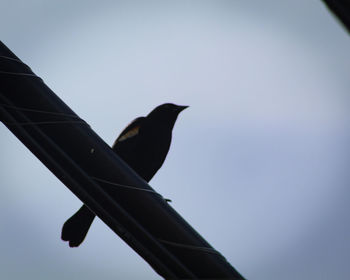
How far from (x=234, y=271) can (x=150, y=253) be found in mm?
359

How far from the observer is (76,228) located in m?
4.07

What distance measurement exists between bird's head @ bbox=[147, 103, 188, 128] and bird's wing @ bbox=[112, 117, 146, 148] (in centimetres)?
13

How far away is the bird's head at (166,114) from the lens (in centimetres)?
520

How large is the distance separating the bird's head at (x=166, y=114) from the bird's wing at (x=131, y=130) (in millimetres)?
135

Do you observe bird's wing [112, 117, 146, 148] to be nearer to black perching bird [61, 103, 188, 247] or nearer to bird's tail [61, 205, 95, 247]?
black perching bird [61, 103, 188, 247]

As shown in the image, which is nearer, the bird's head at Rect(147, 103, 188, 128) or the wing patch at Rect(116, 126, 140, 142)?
the wing patch at Rect(116, 126, 140, 142)

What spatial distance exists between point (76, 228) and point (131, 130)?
1432 mm

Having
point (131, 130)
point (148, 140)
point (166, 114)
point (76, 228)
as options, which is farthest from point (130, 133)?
point (76, 228)

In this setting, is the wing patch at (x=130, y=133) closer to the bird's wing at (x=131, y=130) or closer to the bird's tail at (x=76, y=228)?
the bird's wing at (x=131, y=130)

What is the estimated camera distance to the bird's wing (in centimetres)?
508

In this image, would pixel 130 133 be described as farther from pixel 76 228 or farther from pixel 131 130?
pixel 76 228

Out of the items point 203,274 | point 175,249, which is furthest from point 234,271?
point 175,249

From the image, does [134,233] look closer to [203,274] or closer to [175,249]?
[175,249]

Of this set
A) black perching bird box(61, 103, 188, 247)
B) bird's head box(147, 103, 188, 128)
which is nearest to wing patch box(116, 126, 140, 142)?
black perching bird box(61, 103, 188, 247)
